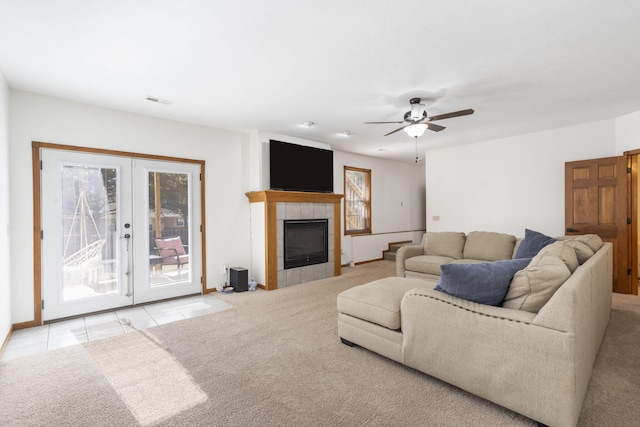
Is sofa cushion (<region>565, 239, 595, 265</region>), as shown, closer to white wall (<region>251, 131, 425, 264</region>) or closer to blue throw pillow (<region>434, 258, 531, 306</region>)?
blue throw pillow (<region>434, 258, 531, 306</region>)

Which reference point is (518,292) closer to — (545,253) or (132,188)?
(545,253)

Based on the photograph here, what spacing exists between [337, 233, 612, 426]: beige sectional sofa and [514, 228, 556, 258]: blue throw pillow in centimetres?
99

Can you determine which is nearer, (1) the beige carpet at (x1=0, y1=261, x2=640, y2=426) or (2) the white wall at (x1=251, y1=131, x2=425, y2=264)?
(1) the beige carpet at (x1=0, y1=261, x2=640, y2=426)

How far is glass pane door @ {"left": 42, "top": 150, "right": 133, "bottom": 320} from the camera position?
3.56m

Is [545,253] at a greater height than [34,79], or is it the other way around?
[34,79]

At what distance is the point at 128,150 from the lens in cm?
408

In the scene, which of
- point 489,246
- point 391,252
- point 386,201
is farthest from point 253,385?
point 386,201

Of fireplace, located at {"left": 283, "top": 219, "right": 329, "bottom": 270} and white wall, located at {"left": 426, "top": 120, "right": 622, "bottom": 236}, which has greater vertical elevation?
white wall, located at {"left": 426, "top": 120, "right": 622, "bottom": 236}

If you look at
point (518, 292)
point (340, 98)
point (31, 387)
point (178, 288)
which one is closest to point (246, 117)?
point (340, 98)

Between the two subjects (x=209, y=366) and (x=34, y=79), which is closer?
(x=209, y=366)

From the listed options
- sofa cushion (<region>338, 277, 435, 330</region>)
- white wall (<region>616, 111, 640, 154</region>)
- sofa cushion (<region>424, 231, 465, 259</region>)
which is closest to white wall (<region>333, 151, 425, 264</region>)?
sofa cushion (<region>424, 231, 465, 259</region>)

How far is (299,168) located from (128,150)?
2553mm

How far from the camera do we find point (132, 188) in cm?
411

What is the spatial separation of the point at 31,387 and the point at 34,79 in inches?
110
